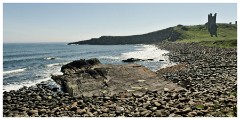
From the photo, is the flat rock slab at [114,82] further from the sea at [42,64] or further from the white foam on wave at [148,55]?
the white foam on wave at [148,55]

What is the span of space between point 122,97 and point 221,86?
747 cm

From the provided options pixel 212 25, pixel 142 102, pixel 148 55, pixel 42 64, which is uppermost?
pixel 212 25

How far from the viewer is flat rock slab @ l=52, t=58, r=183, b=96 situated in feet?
80.8

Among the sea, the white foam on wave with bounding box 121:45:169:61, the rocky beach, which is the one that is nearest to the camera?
the rocky beach

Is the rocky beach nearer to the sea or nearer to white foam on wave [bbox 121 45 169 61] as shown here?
the sea

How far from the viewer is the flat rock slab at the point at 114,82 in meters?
24.6

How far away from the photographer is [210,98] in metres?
19.1

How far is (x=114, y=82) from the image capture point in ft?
89.6

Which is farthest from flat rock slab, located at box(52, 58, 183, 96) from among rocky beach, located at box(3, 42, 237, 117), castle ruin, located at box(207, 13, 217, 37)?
castle ruin, located at box(207, 13, 217, 37)

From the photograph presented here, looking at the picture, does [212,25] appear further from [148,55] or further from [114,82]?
[114,82]

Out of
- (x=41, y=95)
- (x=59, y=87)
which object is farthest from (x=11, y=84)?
(x=41, y=95)

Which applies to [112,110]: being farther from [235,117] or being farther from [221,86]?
[221,86]

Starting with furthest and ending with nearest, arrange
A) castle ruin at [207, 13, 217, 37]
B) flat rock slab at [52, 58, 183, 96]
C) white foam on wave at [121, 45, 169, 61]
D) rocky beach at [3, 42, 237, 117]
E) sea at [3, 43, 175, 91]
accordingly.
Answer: castle ruin at [207, 13, 217, 37] → white foam on wave at [121, 45, 169, 61] → sea at [3, 43, 175, 91] → flat rock slab at [52, 58, 183, 96] → rocky beach at [3, 42, 237, 117]

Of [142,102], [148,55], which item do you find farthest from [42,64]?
[142,102]
